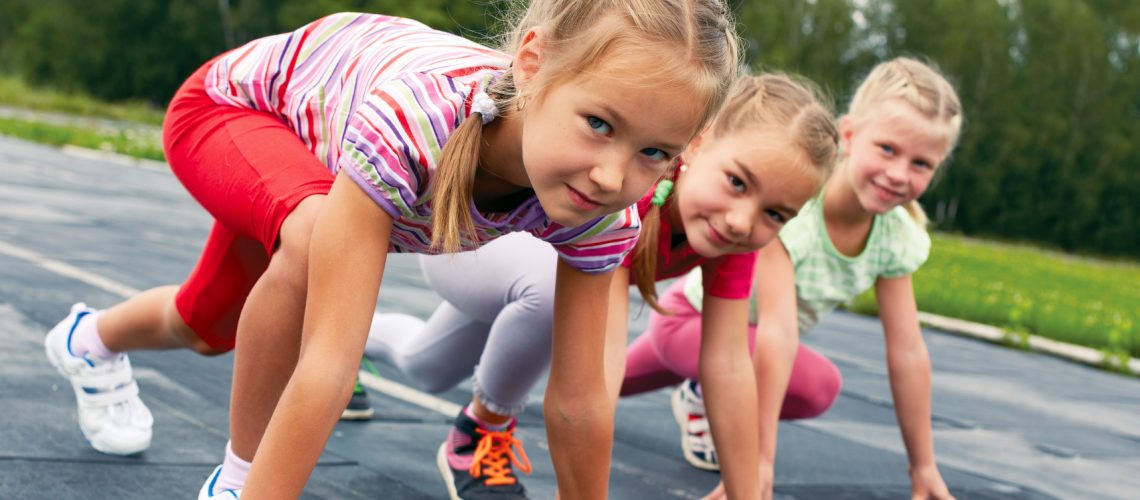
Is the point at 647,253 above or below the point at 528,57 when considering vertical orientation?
Answer: below

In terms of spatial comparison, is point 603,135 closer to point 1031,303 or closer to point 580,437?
point 580,437

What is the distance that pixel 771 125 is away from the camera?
2.92 m

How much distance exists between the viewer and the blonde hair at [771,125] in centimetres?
284

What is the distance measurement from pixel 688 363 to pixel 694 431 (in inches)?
9.2

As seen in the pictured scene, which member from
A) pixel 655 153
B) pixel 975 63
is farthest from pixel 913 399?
pixel 975 63

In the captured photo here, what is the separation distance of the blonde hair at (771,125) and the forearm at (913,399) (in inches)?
35.5

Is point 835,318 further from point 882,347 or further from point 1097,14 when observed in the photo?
point 1097,14

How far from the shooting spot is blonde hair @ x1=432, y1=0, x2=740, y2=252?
6.10 ft

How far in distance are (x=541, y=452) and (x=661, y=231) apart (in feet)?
2.93

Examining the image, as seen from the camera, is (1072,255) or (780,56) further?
(780,56)

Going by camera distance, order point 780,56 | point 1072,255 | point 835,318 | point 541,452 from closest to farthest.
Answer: point 541,452
point 835,318
point 1072,255
point 780,56

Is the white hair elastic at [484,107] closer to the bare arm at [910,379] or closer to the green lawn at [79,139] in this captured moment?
the bare arm at [910,379]

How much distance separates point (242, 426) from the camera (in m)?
2.16

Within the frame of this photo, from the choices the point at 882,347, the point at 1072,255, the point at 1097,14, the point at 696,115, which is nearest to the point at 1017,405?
the point at 882,347
